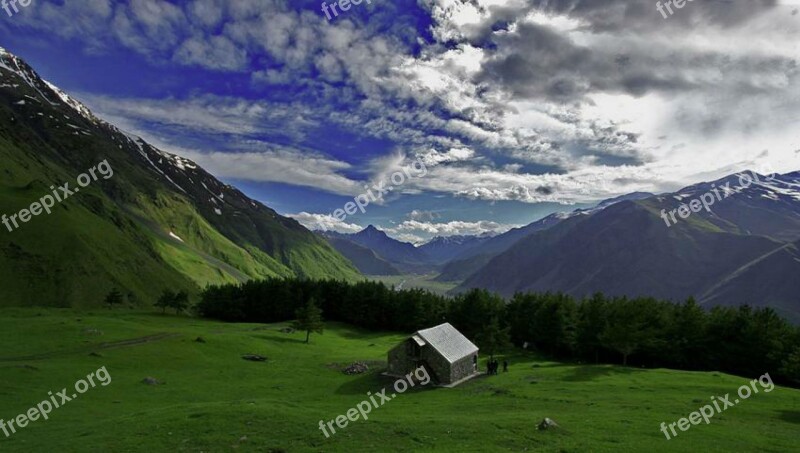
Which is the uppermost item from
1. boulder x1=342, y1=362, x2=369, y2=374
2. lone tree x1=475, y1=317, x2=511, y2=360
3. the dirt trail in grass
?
lone tree x1=475, y1=317, x2=511, y2=360

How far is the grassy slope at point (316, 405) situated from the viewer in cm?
3272

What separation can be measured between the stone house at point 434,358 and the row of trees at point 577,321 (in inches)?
557

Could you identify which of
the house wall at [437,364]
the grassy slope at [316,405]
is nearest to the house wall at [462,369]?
the house wall at [437,364]

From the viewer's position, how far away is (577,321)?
104 meters

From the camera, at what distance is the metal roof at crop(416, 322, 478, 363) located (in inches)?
2682

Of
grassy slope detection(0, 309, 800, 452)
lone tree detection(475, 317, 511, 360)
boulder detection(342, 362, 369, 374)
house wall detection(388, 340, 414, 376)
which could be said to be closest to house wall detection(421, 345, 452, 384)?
house wall detection(388, 340, 414, 376)

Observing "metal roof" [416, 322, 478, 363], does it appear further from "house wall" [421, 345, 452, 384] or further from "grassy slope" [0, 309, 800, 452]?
"grassy slope" [0, 309, 800, 452]

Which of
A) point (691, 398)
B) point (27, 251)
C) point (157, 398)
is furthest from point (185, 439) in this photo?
point (27, 251)

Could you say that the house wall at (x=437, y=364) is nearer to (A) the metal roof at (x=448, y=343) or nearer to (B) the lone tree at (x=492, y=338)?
(A) the metal roof at (x=448, y=343)

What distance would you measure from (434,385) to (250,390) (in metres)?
25.7

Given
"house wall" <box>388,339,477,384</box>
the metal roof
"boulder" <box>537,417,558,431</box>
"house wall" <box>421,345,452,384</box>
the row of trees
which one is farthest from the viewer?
the row of trees

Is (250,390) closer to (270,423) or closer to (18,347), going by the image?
(270,423)

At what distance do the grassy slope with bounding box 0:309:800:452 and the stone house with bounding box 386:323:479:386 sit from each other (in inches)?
138

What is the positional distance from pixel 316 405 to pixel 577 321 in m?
75.0
